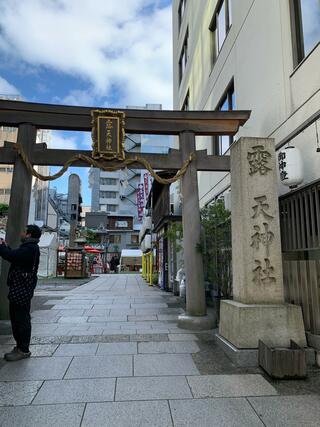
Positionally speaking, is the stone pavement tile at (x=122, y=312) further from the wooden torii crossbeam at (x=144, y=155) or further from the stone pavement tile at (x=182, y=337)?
the stone pavement tile at (x=182, y=337)

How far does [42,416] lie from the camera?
12.8ft

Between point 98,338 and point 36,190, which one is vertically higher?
point 36,190

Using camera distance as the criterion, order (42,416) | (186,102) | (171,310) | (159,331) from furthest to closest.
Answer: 1. (186,102)
2. (171,310)
3. (159,331)
4. (42,416)

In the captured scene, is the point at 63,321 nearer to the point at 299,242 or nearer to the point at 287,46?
the point at 299,242

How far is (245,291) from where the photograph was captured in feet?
20.3

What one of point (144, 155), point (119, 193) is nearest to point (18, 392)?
point (144, 155)

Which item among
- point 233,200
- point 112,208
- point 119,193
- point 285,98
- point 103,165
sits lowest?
point 233,200

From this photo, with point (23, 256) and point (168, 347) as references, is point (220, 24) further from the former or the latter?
point (168, 347)

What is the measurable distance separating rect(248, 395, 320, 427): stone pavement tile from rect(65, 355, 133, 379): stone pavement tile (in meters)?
1.95

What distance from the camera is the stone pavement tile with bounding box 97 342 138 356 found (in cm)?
643

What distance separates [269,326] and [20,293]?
4023mm

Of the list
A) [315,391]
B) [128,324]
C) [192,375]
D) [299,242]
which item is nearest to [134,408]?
[192,375]

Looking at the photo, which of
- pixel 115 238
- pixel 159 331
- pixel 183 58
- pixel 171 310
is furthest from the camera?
pixel 115 238

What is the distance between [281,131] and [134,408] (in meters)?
6.51
